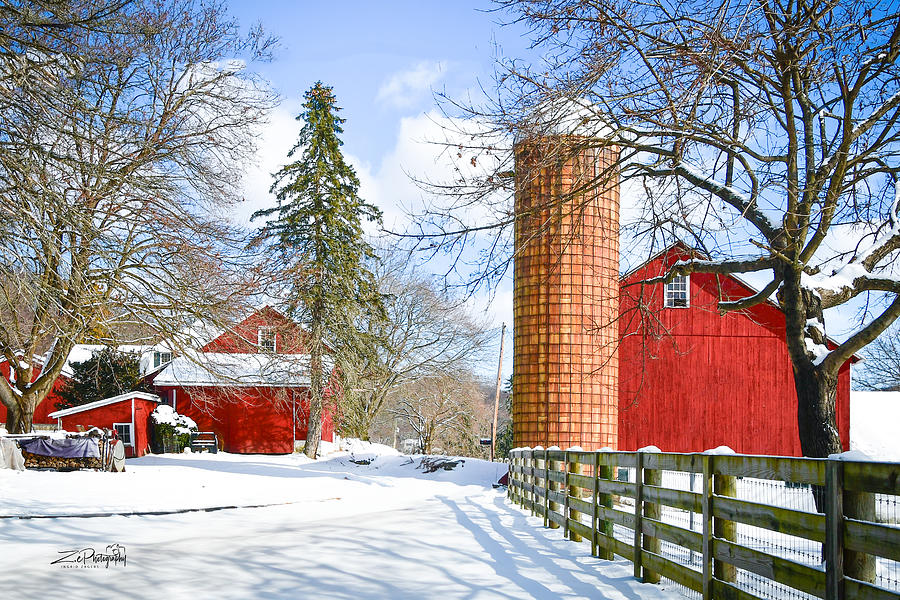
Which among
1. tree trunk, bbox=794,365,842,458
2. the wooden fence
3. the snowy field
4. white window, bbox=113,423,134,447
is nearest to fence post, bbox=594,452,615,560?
the wooden fence

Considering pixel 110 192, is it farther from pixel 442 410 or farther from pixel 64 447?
pixel 442 410

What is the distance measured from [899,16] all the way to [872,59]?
1.04 metres

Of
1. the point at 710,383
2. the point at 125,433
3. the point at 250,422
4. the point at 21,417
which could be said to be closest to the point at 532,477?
the point at 710,383

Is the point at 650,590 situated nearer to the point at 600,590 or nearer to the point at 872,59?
the point at 600,590

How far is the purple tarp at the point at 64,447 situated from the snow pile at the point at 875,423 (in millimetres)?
24582

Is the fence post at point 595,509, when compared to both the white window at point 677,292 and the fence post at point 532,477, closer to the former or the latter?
the fence post at point 532,477

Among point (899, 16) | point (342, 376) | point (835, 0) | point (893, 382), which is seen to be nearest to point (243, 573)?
point (835, 0)

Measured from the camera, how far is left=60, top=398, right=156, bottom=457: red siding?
92.0 ft

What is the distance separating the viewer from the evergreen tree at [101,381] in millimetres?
29078

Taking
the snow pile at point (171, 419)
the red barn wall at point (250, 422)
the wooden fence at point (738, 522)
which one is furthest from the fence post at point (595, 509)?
the red barn wall at point (250, 422)

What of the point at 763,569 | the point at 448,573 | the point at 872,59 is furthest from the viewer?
the point at 872,59

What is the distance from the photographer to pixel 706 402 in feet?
66.6

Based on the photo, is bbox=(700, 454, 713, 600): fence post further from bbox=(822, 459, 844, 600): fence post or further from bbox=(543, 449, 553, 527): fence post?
bbox=(543, 449, 553, 527): fence post

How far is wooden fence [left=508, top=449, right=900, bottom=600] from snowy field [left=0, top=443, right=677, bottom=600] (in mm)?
338
